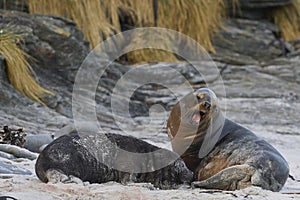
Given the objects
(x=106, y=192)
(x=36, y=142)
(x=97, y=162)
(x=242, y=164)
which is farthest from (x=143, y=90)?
(x=106, y=192)

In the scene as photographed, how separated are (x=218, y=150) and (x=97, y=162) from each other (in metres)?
0.87

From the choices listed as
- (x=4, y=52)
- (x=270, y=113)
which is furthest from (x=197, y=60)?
(x=4, y=52)

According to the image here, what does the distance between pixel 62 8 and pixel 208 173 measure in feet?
17.6

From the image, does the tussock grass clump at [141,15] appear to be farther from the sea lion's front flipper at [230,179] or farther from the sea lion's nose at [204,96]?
the sea lion's front flipper at [230,179]

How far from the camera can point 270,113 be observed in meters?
8.60

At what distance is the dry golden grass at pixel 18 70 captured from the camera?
7.34 meters

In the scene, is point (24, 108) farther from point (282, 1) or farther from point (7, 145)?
point (282, 1)

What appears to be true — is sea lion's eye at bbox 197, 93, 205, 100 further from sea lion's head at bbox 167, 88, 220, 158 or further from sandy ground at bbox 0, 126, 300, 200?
sandy ground at bbox 0, 126, 300, 200

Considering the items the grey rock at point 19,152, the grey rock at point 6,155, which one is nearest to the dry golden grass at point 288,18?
the grey rock at point 19,152

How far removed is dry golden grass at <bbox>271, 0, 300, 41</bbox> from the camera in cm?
1245

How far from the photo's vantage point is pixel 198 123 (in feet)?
15.8

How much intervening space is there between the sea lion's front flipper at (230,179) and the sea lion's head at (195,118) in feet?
1.83

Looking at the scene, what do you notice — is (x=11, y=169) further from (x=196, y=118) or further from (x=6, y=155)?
(x=196, y=118)

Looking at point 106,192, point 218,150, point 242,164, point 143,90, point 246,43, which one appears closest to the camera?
point 106,192
